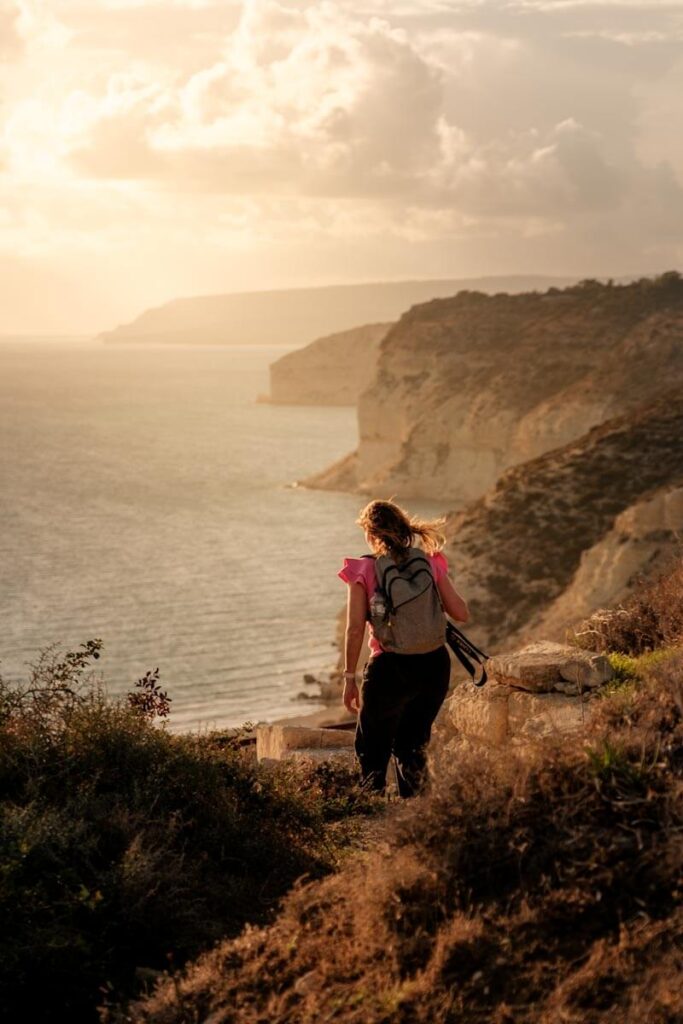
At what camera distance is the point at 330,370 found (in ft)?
423

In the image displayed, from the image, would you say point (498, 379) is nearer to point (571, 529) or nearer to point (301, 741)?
point (571, 529)

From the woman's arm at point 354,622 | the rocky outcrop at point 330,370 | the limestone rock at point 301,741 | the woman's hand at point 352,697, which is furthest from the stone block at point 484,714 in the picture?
the rocky outcrop at point 330,370

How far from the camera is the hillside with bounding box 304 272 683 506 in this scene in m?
57.7

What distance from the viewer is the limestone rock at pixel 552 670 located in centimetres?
716

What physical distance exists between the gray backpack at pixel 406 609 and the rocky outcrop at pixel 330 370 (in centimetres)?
11879

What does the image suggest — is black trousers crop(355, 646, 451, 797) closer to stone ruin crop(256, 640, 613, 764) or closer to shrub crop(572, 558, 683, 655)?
stone ruin crop(256, 640, 613, 764)

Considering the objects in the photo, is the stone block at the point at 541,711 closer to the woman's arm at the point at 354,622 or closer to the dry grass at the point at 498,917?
the woman's arm at the point at 354,622

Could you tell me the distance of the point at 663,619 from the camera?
8.54 m

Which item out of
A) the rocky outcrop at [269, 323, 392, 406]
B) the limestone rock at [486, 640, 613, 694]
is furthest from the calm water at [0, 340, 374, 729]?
the rocky outcrop at [269, 323, 392, 406]

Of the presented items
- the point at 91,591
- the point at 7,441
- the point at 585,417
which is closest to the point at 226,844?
the point at 91,591

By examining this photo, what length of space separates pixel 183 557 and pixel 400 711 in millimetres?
43176

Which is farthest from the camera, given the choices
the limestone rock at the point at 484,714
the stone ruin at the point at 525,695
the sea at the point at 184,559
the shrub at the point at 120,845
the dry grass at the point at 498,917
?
the sea at the point at 184,559

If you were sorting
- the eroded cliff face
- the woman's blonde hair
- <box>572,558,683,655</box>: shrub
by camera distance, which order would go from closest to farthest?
the woman's blonde hair < <box>572,558,683,655</box>: shrub < the eroded cliff face

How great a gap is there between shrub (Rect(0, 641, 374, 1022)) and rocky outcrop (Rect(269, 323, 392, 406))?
390 feet
